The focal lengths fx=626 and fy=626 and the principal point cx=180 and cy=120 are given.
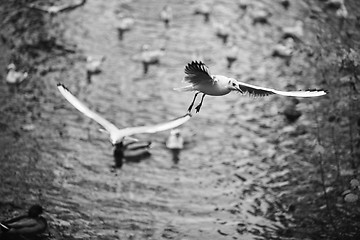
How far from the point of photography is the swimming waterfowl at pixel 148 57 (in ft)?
57.2

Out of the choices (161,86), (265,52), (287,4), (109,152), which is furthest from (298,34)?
(109,152)

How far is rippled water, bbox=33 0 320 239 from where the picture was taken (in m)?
11.7

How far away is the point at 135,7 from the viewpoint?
21.3 meters

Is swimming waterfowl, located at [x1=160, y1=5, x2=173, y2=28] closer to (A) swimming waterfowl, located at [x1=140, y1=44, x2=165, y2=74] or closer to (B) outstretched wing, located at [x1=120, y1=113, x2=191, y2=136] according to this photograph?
(A) swimming waterfowl, located at [x1=140, y1=44, x2=165, y2=74]

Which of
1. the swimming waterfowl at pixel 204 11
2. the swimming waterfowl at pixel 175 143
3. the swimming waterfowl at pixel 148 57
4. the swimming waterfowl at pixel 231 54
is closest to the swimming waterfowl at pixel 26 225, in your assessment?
the swimming waterfowl at pixel 175 143

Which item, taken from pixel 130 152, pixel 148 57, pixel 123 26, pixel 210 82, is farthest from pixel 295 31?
pixel 210 82

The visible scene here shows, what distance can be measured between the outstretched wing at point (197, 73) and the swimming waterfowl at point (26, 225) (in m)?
5.53

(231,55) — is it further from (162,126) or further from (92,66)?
(162,126)

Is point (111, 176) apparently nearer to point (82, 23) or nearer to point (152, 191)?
point (152, 191)

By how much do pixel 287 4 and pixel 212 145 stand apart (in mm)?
9372

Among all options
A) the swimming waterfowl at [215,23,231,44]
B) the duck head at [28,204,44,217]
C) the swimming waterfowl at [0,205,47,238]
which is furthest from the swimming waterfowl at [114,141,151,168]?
the swimming waterfowl at [215,23,231,44]

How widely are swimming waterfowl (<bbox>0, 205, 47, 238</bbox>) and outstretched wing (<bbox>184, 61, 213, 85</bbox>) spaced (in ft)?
18.1

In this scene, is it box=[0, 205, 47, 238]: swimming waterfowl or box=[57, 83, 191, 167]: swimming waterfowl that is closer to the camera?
box=[57, 83, 191, 167]: swimming waterfowl

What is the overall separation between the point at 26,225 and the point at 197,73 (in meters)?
5.74
